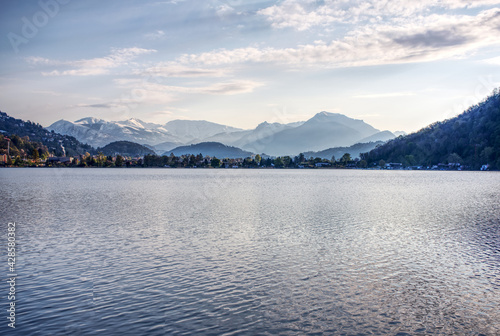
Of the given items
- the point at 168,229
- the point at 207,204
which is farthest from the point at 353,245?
the point at 207,204

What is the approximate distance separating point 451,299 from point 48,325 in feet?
69.7

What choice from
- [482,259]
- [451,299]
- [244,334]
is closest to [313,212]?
[482,259]

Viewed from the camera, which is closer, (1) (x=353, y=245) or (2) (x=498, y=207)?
(1) (x=353, y=245)

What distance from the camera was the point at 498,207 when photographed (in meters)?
64.8

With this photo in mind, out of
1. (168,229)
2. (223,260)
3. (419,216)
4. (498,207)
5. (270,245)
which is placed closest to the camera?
(223,260)

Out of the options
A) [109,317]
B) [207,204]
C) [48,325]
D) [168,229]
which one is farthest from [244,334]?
[207,204]

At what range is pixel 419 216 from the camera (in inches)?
2132

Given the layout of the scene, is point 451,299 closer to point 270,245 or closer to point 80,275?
point 270,245

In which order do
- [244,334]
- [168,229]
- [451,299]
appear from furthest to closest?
[168,229], [451,299], [244,334]

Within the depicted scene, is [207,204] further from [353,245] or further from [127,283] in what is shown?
[127,283]

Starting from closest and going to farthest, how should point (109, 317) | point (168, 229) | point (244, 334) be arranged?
point (244, 334)
point (109, 317)
point (168, 229)

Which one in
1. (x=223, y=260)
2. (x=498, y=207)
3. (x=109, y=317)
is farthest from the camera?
(x=498, y=207)

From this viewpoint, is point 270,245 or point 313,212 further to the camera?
point 313,212

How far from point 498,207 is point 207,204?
51.5m
